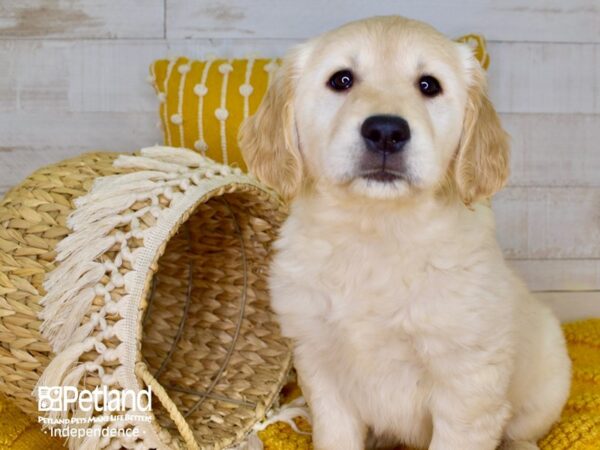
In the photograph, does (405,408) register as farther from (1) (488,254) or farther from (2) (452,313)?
(1) (488,254)

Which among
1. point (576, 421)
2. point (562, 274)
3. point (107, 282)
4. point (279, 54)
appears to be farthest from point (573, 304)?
point (107, 282)

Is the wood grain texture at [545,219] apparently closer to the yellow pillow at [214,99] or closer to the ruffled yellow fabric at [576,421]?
the ruffled yellow fabric at [576,421]

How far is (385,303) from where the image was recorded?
1.72m

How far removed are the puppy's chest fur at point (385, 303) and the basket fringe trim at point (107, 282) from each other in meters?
0.34

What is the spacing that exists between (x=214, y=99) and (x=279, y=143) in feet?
2.69

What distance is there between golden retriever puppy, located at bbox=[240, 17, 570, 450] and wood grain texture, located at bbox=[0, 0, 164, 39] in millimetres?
1298

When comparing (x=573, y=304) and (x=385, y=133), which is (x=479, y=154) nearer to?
(x=385, y=133)

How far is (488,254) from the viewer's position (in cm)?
178

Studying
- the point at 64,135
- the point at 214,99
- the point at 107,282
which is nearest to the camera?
the point at 107,282

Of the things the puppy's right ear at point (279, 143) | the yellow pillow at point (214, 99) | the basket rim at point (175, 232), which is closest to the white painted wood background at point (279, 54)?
the yellow pillow at point (214, 99)

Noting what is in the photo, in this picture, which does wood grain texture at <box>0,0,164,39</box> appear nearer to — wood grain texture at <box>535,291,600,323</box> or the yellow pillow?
the yellow pillow

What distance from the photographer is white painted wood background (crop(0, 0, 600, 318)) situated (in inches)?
117

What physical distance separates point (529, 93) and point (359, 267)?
1.63 metres

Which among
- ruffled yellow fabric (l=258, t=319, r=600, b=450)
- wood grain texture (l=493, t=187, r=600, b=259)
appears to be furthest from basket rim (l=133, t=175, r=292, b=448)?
wood grain texture (l=493, t=187, r=600, b=259)
